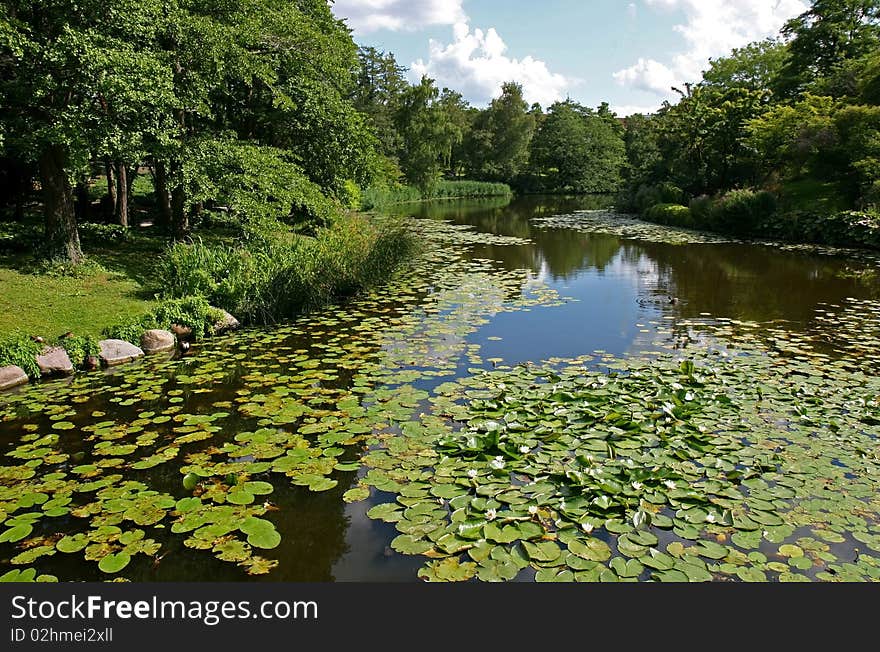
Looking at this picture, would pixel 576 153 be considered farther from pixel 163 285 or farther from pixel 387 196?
pixel 163 285

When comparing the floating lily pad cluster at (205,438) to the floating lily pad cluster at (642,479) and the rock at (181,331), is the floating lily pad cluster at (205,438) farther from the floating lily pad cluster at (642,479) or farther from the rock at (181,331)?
the floating lily pad cluster at (642,479)

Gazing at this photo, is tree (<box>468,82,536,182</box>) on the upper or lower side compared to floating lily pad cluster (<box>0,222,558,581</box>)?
upper

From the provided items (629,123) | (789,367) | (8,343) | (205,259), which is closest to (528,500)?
(789,367)

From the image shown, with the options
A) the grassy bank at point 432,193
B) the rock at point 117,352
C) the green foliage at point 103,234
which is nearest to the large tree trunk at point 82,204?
the green foliage at point 103,234

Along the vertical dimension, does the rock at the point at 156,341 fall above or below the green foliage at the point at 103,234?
below

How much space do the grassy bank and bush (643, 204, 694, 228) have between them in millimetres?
12790

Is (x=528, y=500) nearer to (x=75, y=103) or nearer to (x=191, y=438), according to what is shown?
(x=191, y=438)

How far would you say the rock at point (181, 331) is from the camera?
790 centimetres

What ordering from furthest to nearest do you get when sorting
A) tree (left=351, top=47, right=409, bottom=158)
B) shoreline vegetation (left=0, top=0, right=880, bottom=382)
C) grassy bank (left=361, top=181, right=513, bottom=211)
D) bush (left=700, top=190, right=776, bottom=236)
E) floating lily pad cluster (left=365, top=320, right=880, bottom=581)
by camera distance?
tree (left=351, top=47, right=409, bottom=158), grassy bank (left=361, top=181, right=513, bottom=211), bush (left=700, top=190, right=776, bottom=236), shoreline vegetation (left=0, top=0, right=880, bottom=382), floating lily pad cluster (left=365, top=320, right=880, bottom=581)

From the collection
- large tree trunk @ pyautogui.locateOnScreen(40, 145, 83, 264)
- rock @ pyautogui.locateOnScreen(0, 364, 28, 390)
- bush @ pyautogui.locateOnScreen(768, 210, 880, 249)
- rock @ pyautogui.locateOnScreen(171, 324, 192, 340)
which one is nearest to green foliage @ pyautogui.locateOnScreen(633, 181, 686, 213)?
bush @ pyautogui.locateOnScreen(768, 210, 880, 249)

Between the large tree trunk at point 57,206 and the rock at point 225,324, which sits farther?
the large tree trunk at point 57,206

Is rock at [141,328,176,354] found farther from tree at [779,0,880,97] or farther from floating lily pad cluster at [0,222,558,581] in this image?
tree at [779,0,880,97]

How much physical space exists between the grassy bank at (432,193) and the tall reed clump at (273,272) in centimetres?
1749

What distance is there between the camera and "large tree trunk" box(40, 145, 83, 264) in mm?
9125
